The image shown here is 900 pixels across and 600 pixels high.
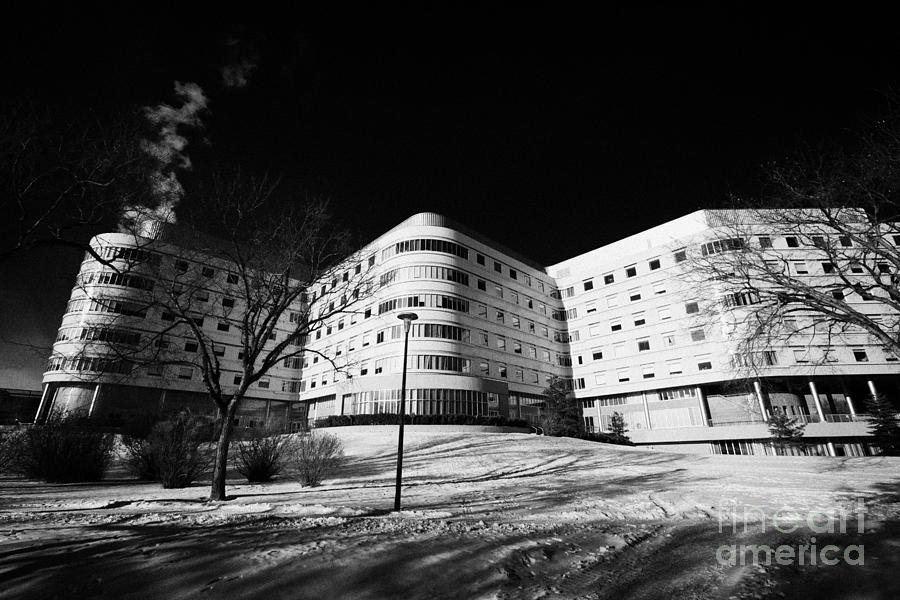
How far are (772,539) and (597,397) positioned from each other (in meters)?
40.8

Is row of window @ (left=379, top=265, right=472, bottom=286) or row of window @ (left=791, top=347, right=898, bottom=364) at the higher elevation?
row of window @ (left=379, top=265, right=472, bottom=286)

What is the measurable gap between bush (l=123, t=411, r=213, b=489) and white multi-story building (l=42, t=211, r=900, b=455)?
1539 centimetres

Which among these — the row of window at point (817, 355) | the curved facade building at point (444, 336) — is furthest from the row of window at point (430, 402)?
the row of window at point (817, 355)

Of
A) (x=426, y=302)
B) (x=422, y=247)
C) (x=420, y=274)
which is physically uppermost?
(x=422, y=247)

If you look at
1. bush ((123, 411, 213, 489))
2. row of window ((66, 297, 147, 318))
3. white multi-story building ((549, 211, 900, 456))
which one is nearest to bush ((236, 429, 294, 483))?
bush ((123, 411, 213, 489))

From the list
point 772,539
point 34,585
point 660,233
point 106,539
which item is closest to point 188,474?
point 106,539

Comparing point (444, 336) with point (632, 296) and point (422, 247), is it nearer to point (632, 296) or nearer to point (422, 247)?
point (422, 247)

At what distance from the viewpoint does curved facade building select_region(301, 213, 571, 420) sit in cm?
3291

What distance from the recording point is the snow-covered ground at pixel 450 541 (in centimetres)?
339

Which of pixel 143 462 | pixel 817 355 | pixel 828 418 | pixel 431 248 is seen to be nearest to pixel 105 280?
pixel 431 248

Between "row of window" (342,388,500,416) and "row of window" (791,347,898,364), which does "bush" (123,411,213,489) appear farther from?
"row of window" (791,347,898,364)

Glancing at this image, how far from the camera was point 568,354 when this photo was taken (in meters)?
46.9

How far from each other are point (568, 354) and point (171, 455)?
42676 millimetres

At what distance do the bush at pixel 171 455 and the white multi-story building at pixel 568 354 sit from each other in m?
15.4
